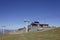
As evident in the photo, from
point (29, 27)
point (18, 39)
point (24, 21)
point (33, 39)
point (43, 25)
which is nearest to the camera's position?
point (33, 39)

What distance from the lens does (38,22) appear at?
8556 cm

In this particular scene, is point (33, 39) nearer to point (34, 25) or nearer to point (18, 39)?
point (18, 39)

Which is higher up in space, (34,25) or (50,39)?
(34,25)

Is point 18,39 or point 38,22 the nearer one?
point 18,39

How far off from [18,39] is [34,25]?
4338 centimetres

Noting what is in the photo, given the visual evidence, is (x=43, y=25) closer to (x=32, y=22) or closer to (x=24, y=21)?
(x=32, y=22)

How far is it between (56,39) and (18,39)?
1200 centimetres

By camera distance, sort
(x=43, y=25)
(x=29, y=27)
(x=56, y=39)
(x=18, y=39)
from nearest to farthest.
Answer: (x=56, y=39) → (x=18, y=39) → (x=29, y=27) → (x=43, y=25)

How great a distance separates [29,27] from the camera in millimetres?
84500

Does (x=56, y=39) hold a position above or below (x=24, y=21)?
below

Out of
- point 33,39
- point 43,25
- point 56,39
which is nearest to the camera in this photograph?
point 56,39

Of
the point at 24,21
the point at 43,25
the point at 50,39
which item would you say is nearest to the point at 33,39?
the point at 50,39

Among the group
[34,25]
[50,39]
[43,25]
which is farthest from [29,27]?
[50,39]

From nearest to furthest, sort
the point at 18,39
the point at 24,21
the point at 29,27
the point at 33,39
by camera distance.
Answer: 1. the point at 33,39
2. the point at 18,39
3. the point at 24,21
4. the point at 29,27
